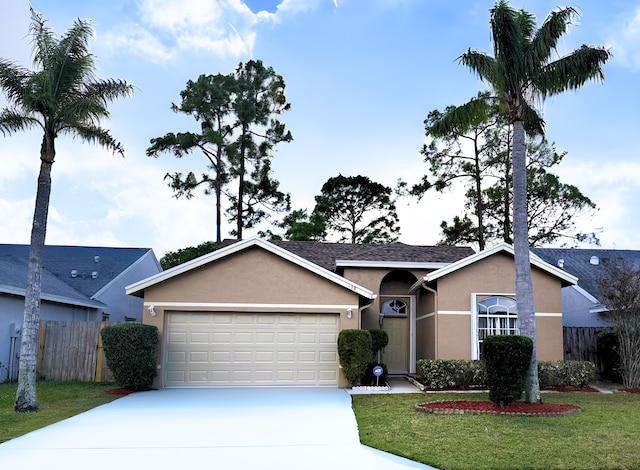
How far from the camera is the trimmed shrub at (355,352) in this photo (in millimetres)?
15219

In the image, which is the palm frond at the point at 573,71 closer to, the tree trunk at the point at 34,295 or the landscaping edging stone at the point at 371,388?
the landscaping edging stone at the point at 371,388

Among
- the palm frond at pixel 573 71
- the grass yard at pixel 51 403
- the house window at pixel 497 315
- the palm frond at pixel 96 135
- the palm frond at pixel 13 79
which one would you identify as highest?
the palm frond at pixel 573 71

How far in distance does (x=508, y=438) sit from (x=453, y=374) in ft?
22.0

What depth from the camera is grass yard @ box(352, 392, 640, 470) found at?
757 centimetres

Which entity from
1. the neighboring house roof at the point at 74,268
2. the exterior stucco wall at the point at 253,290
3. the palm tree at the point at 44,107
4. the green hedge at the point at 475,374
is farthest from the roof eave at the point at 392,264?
the neighboring house roof at the point at 74,268

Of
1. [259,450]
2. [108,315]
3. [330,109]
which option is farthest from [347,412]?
[108,315]

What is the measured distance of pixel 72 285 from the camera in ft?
74.4

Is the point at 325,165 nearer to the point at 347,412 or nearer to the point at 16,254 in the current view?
the point at 16,254

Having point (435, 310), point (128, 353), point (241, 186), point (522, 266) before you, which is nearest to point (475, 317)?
point (435, 310)

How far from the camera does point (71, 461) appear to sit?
7523 mm

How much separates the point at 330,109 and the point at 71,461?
16.1 metres

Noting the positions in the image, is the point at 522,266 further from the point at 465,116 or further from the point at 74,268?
the point at 74,268

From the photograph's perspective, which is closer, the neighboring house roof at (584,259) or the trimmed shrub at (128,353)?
the trimmed shrub at (128,353)

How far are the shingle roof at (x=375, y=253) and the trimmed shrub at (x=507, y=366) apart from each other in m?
8.40
